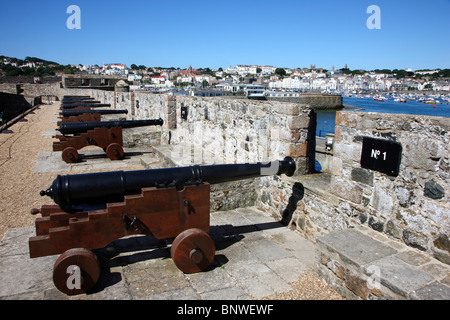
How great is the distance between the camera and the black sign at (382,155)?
9.63 feet

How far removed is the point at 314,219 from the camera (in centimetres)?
396

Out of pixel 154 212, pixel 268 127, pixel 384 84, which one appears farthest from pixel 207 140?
pixel 384 84

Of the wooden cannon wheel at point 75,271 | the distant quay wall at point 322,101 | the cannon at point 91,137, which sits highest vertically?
the distant quay wall at point 322,101

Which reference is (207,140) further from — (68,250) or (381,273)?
(381,273)

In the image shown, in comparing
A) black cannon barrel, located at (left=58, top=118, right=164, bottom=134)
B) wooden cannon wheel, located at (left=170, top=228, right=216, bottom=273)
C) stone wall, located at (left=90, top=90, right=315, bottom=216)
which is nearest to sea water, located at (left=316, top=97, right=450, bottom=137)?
black cannon barrel, located at (left=58, top=118, right=164, bottom=134)

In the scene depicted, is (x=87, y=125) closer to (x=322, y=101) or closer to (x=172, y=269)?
Answer: (x=172, y=269)

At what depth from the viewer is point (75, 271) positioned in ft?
8.96

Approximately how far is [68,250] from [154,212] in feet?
2.53

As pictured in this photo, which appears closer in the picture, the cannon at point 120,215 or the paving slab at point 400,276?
the paving slab at point 400,276

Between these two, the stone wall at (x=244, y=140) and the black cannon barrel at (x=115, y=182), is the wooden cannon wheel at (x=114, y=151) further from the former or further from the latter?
the black cannon barrel at (x=115, y=182)

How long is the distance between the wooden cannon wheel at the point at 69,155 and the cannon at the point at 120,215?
221 inches

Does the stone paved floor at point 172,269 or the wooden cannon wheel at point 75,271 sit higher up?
the wooden cannon wheel at point 75,271

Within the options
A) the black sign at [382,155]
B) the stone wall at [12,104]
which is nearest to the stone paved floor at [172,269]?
the black sign at [382,155]

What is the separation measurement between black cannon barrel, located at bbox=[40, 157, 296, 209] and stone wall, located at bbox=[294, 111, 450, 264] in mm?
1262
